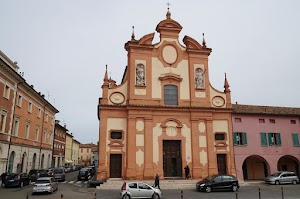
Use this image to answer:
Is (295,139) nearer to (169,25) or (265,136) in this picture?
(265,136)

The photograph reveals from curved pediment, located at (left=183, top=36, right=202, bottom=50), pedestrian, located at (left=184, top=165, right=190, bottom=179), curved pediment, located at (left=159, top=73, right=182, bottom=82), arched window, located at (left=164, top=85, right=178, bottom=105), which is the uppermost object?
curved pediment, located at (left=183, top=36, right=202, bottom=50)

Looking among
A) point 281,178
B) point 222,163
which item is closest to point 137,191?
point 222,163

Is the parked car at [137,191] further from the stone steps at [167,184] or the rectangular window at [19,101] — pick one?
the rectangular window at [19,101]

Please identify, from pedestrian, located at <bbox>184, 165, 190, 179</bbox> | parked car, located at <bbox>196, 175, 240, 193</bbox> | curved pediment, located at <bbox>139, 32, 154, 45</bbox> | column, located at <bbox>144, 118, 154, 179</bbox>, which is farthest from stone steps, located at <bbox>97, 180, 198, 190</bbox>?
curved pediment, located at <bbox>139, 32, 154, 45</bbox>

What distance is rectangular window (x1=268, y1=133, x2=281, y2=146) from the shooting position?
28.7 metres

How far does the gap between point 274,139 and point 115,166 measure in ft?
59.9

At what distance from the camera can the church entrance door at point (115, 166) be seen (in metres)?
24.7

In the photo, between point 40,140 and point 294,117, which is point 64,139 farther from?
point 294,117

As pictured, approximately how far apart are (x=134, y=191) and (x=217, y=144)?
13.0 meters

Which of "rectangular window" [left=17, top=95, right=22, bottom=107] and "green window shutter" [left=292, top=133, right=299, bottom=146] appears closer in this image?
"green window shutter" [left=292, top=133, right=299, bottom=146]

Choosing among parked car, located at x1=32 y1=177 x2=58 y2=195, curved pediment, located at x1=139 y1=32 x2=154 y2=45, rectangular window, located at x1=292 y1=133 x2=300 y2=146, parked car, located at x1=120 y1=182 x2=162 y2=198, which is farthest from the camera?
rectangular window, located at x1=292 y1=133 x2=300 y2=146

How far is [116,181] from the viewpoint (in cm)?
2323

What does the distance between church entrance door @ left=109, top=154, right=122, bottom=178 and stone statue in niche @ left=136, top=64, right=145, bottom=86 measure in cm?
783

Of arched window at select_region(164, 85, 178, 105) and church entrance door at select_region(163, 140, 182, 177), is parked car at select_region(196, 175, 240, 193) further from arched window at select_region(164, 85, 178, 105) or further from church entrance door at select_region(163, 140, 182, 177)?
arched window at select_region(164, 85, 178, 105)
